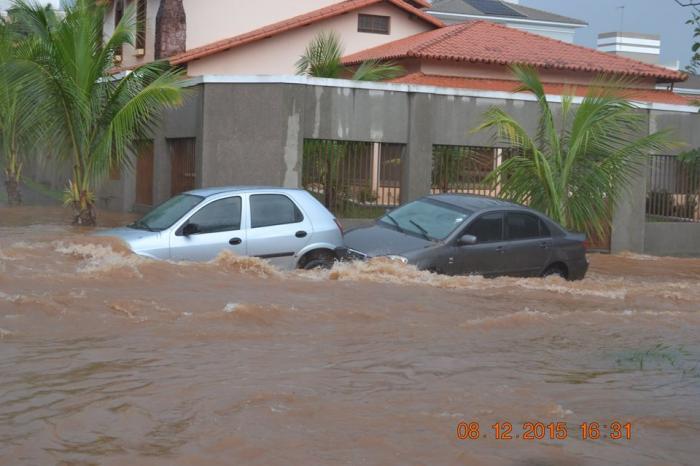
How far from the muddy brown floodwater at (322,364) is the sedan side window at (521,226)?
86 centimetres

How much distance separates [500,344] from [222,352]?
2669 millimetres

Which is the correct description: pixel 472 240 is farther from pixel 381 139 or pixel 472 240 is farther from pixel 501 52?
pixel 501 52

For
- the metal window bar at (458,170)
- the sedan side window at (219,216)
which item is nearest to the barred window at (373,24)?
the metal window bar at (458,170)

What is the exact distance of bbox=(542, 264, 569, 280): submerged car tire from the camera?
44.1 feet

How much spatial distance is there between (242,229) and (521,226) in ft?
12.3

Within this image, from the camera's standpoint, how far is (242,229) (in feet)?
39.6

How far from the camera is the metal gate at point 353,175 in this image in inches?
735

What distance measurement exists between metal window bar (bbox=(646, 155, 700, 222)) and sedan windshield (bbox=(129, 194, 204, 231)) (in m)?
12.1

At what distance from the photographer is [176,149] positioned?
2034 cm

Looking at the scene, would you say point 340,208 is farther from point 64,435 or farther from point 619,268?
point 64,435

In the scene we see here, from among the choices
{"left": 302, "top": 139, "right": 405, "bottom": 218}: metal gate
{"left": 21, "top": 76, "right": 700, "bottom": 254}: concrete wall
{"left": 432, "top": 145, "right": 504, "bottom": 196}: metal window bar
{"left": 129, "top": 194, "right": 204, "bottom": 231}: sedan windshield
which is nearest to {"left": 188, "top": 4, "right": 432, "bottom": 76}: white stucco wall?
{"left": 21, "top": 76, "right": 700, "bottom": 254}: concrete wall

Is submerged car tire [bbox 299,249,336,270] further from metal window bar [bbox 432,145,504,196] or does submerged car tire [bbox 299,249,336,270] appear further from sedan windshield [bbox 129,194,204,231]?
metal window bar [bbox 432,145,504,196]

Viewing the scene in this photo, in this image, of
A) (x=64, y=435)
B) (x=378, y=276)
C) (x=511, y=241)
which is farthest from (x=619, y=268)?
(x=64, y=435)
